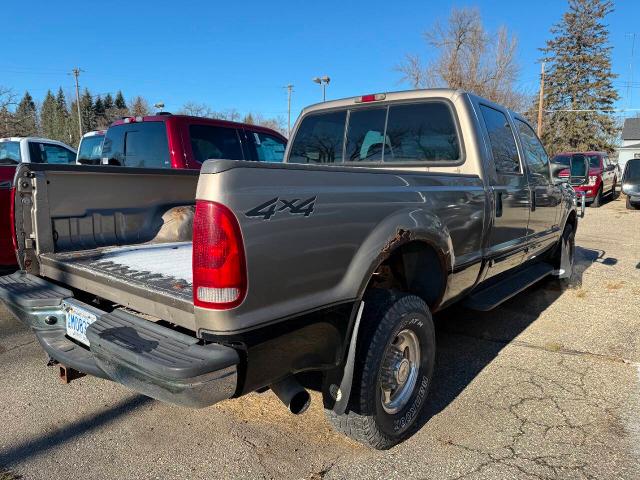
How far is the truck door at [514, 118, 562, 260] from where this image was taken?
178 inches

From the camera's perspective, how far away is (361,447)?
2.71m

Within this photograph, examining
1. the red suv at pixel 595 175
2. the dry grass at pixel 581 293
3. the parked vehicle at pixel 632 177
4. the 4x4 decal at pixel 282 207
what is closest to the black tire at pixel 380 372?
the 4x4 decal at pixel 282 207

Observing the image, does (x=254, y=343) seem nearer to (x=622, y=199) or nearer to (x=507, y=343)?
(x=507, y=343)

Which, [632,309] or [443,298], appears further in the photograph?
[632,309]

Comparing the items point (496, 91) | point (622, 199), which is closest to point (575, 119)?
point (496, 91)

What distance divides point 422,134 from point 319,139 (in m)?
1.04

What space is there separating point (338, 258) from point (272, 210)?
44cm

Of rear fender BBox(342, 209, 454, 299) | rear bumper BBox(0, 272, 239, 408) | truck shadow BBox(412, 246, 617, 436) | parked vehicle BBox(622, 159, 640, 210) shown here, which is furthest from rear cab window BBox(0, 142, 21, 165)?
parked vehicle BBox(622, 159, 640, 210)

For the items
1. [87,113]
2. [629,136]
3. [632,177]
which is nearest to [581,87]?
[629,136]

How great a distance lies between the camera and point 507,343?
171 inches

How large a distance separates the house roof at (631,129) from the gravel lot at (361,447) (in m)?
71.5

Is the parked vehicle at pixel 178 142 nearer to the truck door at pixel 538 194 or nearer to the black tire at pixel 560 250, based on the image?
the truck door at pixel 538 194

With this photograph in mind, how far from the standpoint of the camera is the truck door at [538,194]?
14.8 ft

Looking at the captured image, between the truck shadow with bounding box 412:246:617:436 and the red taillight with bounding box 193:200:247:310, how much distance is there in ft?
6.00
